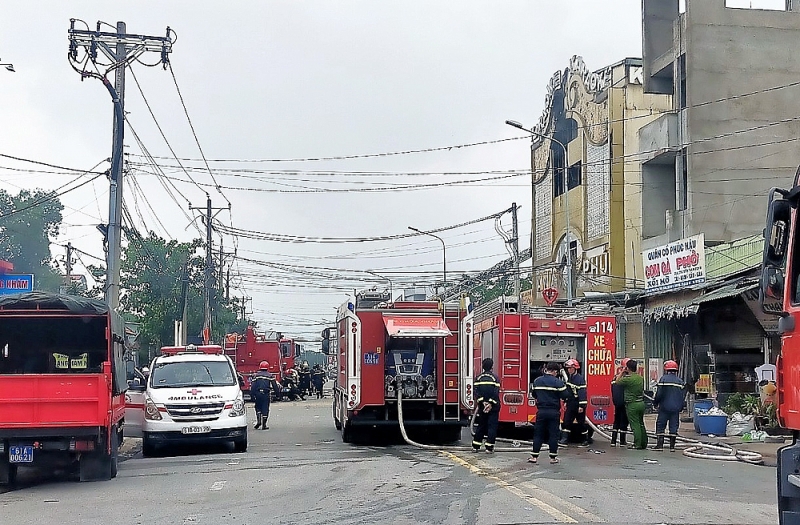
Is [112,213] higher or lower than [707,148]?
lower

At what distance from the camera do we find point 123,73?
76.0 ft

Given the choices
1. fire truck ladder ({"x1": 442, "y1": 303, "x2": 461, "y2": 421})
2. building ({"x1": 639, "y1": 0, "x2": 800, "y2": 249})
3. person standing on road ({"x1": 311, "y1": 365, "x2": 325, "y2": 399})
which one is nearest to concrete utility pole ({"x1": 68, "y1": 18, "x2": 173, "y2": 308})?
fire truck ladder ({"x1": 442, "y1": 303, "x2": 461, "y2": 421})

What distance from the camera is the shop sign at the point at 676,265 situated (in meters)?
25.1

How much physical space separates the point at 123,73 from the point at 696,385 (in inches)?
657

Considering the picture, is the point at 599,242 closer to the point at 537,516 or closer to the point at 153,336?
the point at 153,336

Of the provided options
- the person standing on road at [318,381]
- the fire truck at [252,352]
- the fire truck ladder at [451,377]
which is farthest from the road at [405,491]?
the person standing on road at [318,381]

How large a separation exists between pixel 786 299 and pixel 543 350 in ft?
42.4

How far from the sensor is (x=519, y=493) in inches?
Answer: 460

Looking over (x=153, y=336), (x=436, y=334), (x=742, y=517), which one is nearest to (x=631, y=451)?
(x=436, y=334)

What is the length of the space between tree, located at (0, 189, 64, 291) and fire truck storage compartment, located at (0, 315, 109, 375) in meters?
62.7

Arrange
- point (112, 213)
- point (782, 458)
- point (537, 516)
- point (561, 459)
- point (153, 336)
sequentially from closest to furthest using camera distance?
point (782, 458) → point (537, 516) → point (561, 459) → point (112, 213) → point (153, 336)

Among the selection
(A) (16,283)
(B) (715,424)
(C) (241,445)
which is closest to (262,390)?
(C) (241,445)

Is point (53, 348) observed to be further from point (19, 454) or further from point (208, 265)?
point (208, 265)

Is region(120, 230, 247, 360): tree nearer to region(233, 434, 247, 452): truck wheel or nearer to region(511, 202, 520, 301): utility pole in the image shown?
region(511, 202, 520, 301): utility pole
